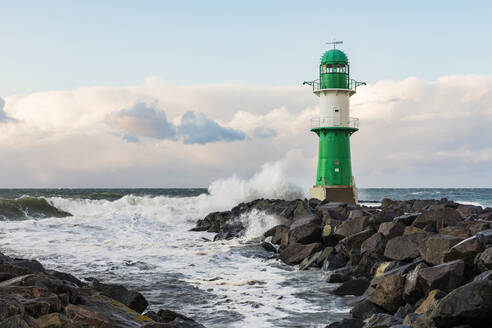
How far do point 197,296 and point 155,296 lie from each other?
24.5 inches

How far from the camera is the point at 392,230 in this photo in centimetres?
876

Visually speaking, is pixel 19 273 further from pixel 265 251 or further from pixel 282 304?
pixel 265 251

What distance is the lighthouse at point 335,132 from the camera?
18250mm

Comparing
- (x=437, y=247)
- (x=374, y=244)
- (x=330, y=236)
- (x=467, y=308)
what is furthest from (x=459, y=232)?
(x=467, y=308)

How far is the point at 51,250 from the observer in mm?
11500

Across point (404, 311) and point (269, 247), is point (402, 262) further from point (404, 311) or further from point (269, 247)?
point (269, 247)

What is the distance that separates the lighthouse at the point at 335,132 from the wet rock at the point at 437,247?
37.5 ft

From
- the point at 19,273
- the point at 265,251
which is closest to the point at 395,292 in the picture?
the point at 19,273

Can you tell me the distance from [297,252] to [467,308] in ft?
19.2

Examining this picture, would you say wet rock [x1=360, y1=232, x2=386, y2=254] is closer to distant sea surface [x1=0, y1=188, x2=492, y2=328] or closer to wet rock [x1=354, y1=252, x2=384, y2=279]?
wet rock [x1=354, y1=252, x2=384, y2=279]

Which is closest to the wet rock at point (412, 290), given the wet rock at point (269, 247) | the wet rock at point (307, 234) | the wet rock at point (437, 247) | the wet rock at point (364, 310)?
the wet rock at point (364, 310)

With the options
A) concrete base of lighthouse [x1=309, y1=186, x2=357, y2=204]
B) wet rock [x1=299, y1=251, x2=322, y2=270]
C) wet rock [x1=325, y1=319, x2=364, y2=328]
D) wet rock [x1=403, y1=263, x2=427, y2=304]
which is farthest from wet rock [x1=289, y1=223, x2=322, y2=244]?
concrete base of lighthouse [x1=309, y1=186, x2=357, y2=204]

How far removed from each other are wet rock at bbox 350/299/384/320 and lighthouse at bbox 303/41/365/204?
12.2 meters

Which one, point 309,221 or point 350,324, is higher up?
point 309,221
